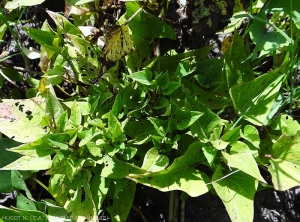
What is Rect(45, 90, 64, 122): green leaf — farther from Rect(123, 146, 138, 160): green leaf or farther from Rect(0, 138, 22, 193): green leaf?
Rect(0, 138, 22, 193): green leaf

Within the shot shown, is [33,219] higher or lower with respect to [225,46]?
lower

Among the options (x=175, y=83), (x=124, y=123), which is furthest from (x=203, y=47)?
(x=124, y=123)

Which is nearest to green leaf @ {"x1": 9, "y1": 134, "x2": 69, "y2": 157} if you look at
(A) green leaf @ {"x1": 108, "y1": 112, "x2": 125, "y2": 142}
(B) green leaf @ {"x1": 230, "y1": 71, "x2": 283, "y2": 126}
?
(A) green leaf @ {"x1": 108, "y1": 112, "x2": 125, "y2": 142}

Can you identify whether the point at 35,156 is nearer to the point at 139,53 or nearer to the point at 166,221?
the point at 139,53

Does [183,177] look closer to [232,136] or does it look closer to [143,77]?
[232,136]

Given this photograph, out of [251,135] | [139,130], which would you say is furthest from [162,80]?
[251,135]

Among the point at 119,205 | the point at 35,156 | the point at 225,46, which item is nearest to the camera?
the point at 35,156
